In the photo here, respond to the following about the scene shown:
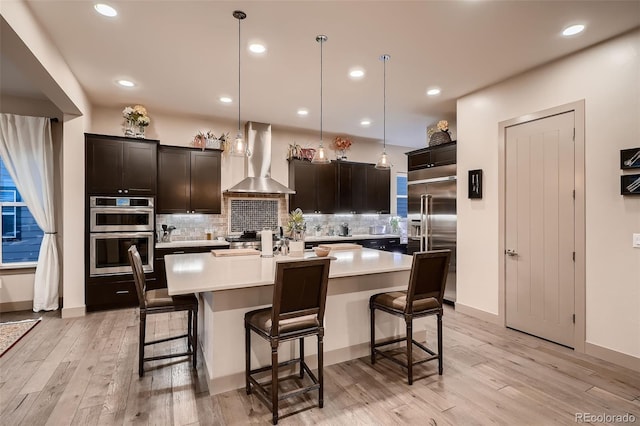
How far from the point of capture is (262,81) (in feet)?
13.0

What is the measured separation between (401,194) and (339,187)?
2.03 m

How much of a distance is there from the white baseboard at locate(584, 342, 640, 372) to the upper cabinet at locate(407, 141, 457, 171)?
257cm

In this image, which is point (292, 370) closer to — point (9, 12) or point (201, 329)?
point (201, 329)

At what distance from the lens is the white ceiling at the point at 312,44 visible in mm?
2566

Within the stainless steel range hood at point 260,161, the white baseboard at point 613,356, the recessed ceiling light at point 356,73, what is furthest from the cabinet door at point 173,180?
the white baseboard at point 613,356

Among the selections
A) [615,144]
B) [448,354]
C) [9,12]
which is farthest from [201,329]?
[615,144]

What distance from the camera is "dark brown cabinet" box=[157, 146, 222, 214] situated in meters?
5.15

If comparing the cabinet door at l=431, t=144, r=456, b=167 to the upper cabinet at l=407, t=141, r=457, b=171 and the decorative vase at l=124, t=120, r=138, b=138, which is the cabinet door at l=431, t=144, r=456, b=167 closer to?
the upper cabinet at l=407, t=141, r=457, b=171

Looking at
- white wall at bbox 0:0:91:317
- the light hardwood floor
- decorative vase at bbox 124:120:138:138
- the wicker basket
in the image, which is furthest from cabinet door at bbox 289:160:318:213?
the light hardwood floor

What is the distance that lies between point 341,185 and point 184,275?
445cm

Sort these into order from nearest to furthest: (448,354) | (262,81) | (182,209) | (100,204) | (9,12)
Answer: (9,12)
(448,354)
(262,81)
(100,204)
(182,209)

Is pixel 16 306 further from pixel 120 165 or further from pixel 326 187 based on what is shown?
pixel 326 187

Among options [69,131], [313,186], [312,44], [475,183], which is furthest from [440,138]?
[69,131]

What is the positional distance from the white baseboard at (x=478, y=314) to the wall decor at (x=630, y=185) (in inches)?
73.8
